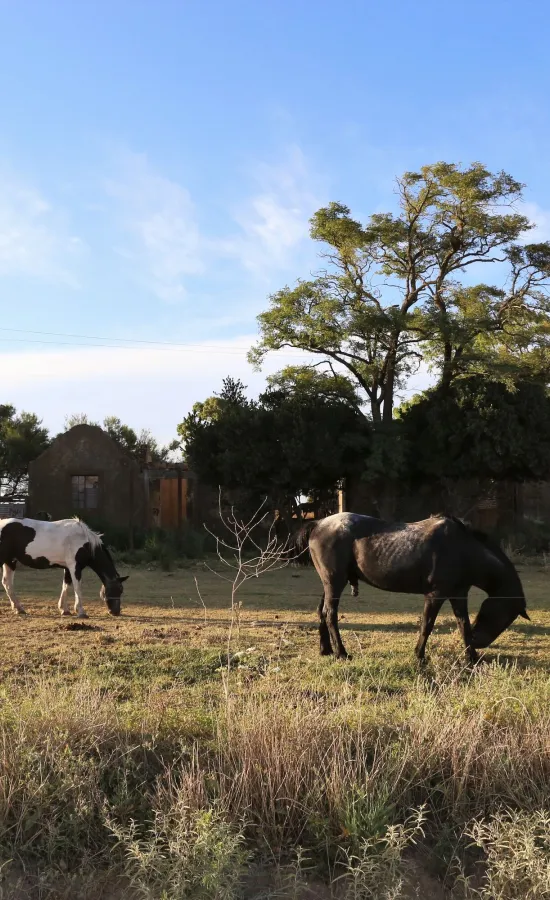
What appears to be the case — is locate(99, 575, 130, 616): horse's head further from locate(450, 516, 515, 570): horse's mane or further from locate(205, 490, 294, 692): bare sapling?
locate(450, 516, 515, 570): horse's mane

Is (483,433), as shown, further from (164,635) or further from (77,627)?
(77,627)

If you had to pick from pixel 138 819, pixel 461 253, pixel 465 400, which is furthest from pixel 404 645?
pixel 461 253

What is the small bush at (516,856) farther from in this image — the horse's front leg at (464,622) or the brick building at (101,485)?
the brick building at (101,485)

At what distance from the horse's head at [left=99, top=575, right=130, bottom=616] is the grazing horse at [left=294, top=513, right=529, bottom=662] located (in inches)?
165

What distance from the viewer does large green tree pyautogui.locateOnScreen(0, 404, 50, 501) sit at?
39.8 metres

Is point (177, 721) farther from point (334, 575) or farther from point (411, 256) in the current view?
point (411, 256)

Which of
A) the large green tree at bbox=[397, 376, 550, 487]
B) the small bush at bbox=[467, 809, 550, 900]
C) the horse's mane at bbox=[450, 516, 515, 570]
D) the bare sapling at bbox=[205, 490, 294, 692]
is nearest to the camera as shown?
the small bush at bbox=[467, 809, 550, 900]

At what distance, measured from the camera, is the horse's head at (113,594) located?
39.9ft

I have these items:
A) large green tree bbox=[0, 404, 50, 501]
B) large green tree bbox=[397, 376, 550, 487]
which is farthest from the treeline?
large green tree bbox=[0, 404, 50, 501]

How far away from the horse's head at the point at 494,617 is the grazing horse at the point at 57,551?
5.92 metres

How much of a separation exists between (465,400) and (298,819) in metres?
21.7

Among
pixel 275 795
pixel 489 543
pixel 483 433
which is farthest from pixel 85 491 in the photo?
pixel 275 795

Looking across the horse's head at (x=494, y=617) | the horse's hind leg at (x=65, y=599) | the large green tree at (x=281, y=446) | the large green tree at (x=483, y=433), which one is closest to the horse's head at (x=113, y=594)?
the horse's hind leg at (x=65, y=599)

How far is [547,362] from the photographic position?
90.0 feet
